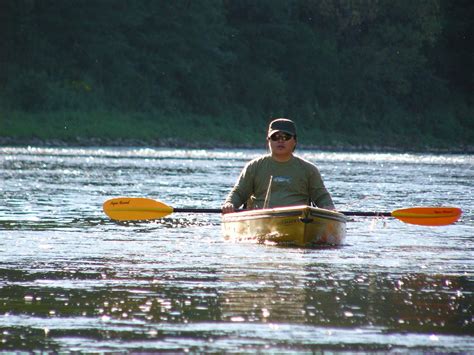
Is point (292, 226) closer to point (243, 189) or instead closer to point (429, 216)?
point (243, 189)

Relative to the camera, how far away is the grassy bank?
6919 centimetres

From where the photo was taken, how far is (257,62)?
295 feet

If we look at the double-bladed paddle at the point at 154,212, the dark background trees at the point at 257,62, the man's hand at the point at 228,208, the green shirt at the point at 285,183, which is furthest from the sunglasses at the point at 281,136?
the dark background trees at the point at 257,62

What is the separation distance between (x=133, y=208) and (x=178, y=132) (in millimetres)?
58909

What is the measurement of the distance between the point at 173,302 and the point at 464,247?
6478 mm

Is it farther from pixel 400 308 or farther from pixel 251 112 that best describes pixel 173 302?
pixel 251 112

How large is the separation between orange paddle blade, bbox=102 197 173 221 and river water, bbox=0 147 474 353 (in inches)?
9.1

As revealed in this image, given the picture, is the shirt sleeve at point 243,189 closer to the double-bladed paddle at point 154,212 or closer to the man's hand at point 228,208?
the man's hand at point 228,208

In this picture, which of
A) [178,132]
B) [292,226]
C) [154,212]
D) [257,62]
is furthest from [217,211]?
[257,62]

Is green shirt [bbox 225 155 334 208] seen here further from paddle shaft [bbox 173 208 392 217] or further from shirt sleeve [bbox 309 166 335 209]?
paddle shaft [bbox 173 208 392 217]

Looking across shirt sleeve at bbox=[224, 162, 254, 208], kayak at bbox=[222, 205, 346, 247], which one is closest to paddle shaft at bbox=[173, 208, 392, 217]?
shirt sleeve at bbox=[224, 162, 254, 208]

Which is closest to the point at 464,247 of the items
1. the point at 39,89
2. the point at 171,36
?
the point at 39,89

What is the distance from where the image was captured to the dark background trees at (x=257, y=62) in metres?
76.8

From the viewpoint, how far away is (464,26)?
103 meters
